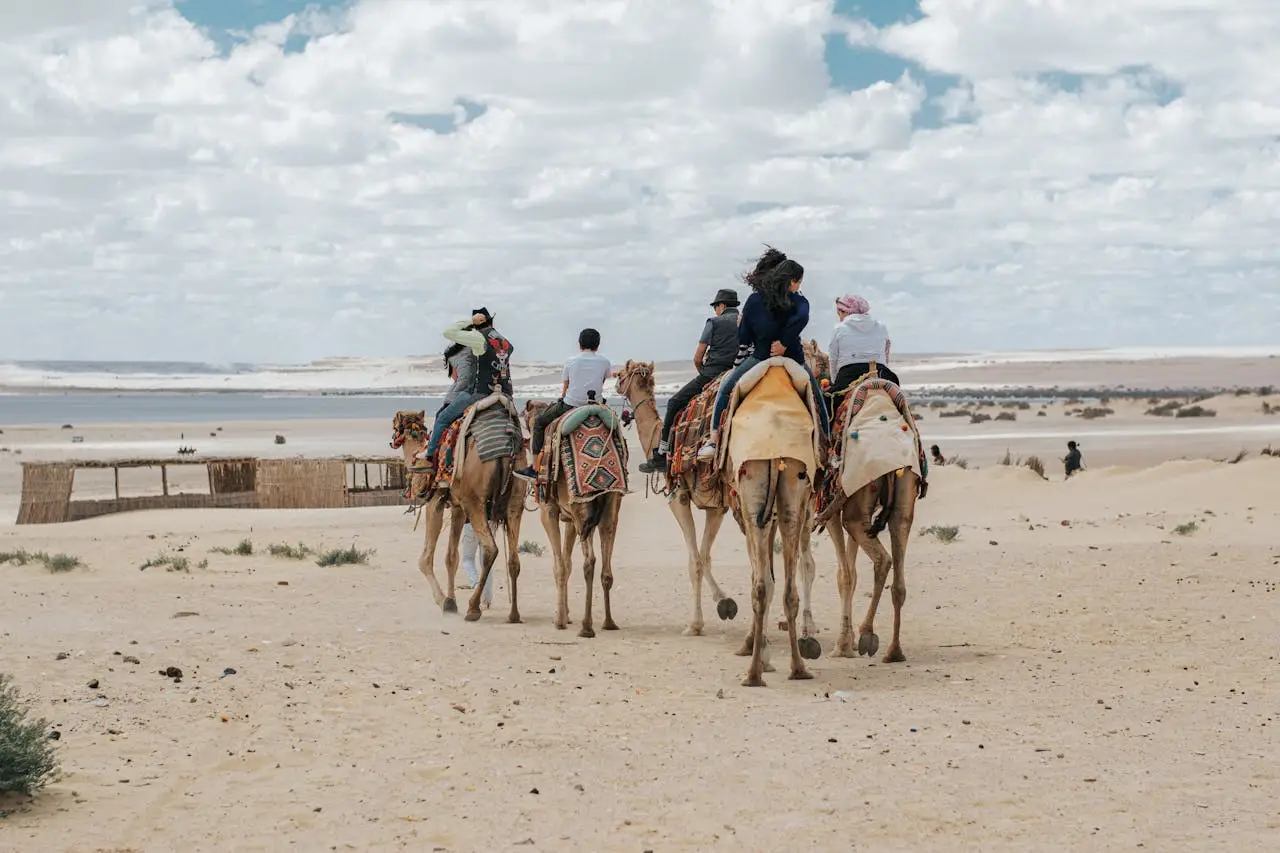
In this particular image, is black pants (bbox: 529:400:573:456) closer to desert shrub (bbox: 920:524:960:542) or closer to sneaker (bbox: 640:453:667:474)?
sneaker (bbox: 640:453:667:474)

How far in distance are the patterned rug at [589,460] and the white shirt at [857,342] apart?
2.36 m

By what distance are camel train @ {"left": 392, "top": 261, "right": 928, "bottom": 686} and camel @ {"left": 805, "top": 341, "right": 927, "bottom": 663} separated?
0.05 ft

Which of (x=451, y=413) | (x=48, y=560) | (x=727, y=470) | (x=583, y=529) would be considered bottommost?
(x=48, y=560)

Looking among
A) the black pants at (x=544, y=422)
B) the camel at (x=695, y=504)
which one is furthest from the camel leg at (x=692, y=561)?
the black pants at (x=544, y=422)

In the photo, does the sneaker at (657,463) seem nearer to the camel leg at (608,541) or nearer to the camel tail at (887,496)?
the camel leg at (608,541)

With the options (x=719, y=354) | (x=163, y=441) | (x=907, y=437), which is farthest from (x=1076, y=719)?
(x=163, y=441)

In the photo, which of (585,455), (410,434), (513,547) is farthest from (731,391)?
(410,434)

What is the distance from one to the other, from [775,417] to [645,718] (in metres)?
2.49

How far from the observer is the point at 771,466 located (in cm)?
1139

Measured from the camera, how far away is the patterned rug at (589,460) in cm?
1402

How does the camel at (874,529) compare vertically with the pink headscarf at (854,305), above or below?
below

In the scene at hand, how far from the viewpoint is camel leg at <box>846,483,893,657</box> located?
12453 millimetres

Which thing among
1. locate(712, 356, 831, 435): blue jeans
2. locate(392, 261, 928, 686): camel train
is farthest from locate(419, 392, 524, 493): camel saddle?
locate(712, 356, 831, 435): blue jeans

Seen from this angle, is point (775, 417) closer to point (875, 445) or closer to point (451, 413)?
point (875, 445)
